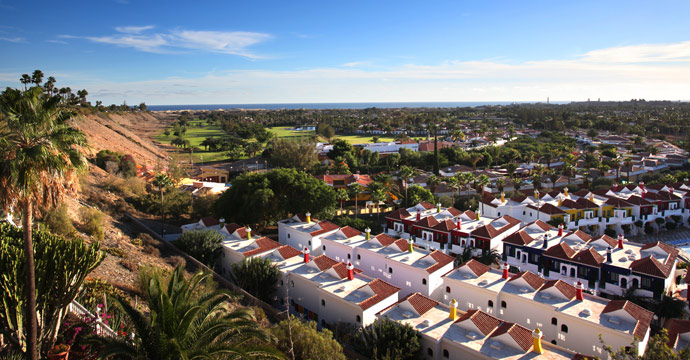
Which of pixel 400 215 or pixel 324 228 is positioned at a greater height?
pixel 324 228

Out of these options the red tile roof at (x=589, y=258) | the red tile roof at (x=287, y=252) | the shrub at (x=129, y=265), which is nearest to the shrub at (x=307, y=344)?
the shrub at (x=129, y=265)

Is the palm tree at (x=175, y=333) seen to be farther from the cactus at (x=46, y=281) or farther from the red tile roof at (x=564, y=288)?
the red tile roof at (x=564, y=288)

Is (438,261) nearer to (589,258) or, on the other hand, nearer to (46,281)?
(589,258)

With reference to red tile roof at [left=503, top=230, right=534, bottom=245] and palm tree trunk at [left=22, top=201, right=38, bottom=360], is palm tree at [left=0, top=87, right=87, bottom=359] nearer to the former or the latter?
palm tree trunk at [left=22, top=201, right=38, bottom=360]

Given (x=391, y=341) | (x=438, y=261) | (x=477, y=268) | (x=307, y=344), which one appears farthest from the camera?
(x=438, y=261)

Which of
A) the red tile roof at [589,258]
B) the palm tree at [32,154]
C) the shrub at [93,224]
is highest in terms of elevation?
the palm tree at [32,154]

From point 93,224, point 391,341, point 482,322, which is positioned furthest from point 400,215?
point 93,224

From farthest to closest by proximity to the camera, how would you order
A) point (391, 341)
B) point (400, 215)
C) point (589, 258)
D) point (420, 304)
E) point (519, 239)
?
1. point (400, 215)
2. point (519, 239)
3. point (589, 258)
4. point (420, 304)
5. point (391, 341)
